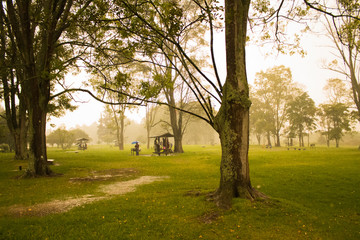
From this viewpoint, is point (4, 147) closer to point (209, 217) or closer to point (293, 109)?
point (209, 217)

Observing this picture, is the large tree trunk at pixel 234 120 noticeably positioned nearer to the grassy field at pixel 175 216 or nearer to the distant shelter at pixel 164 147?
the grassy field at pixel 175 216

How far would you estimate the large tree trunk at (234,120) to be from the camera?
681 cm

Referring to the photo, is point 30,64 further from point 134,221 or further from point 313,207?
point 313,207

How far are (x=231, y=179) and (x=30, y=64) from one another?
13227 millimetres

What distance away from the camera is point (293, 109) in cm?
5012

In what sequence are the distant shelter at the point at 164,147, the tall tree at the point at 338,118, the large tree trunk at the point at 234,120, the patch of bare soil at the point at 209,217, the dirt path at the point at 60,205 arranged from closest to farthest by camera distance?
1. the patch of bare soil at the point at 209,217
2. the dirt path at the point at 60,205
3. the large tree trunk at the point at 234,120
4. the distant shelter at the point at 164,147
5. the tall tree at the point at 338,118

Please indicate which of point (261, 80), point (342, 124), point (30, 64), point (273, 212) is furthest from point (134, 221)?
point (261, 80)

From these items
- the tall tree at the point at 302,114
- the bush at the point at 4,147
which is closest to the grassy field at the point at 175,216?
the bush at the point at 4,147

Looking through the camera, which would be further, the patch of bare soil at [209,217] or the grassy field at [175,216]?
the patch of bare soil at [209,217]

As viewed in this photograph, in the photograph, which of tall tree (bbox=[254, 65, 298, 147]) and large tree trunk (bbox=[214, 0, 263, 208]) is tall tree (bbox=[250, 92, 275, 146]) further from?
large tree trunk (bbox=[214, 0, 263, 208])

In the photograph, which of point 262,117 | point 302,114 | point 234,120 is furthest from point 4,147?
point 302,114

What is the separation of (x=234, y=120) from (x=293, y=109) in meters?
50.2

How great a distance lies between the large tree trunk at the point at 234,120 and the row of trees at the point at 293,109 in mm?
46156

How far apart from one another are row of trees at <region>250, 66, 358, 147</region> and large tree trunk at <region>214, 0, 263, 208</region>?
46156 mm
